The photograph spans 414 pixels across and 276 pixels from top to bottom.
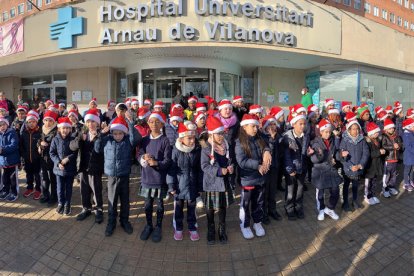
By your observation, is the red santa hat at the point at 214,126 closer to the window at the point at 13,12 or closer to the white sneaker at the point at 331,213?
the white sneaker at the point at 331,213

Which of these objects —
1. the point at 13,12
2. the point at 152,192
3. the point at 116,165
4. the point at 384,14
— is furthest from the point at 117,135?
the point at 384,14

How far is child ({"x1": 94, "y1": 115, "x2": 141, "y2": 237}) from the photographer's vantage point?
401cm

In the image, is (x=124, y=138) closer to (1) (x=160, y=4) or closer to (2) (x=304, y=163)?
(2) (x=304, y=163)

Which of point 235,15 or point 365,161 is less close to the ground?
point 235,15

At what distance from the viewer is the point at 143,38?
10.1 m

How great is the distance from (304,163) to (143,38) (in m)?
7.97

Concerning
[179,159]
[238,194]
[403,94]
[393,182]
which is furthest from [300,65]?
[179,159]

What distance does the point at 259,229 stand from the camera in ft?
13.3

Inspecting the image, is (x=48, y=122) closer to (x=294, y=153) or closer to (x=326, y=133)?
(x=294, y=153)

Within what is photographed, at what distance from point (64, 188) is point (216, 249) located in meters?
2.81

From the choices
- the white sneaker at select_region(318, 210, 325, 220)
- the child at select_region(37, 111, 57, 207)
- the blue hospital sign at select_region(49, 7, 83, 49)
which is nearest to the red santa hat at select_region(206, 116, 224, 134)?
the white sneaker at select_region(318, 210, 325, 220)

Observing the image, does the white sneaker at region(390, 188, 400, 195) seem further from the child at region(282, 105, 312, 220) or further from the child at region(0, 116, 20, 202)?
the child at region(0, 116, 20, 202)

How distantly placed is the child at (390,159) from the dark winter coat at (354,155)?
3.21 ft

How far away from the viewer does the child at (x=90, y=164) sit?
4301 millimetres
